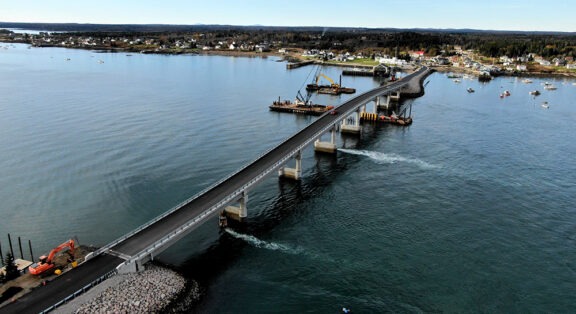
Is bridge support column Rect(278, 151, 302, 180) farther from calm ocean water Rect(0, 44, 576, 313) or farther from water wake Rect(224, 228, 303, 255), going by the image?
water wake Rect(224, 228, 303, 255)

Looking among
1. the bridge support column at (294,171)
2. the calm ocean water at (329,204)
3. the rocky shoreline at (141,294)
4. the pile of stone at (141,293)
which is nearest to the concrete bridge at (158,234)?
the bridge support column at (294,171)

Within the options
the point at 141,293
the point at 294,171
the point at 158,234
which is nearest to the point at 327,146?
the point at 294,171

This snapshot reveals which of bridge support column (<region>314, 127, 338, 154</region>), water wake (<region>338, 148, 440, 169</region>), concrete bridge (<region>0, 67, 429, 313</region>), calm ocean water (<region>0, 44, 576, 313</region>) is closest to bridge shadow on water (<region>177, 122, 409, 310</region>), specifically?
calm ocean water (<region>0, 44, 576, 313</region>)

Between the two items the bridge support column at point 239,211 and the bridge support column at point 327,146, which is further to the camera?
the bridge support column at point 327,146

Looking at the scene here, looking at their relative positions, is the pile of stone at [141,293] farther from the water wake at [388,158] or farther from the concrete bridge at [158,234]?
the water wake at [388,158]

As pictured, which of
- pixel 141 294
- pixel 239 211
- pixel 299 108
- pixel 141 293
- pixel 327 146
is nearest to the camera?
pixel 141 294

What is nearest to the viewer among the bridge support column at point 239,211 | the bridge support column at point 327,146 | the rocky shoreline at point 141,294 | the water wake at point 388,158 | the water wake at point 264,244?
the rocky shoreline at point 141,294

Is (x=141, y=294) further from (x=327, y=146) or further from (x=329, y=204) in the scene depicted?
(x=327, y=146)
